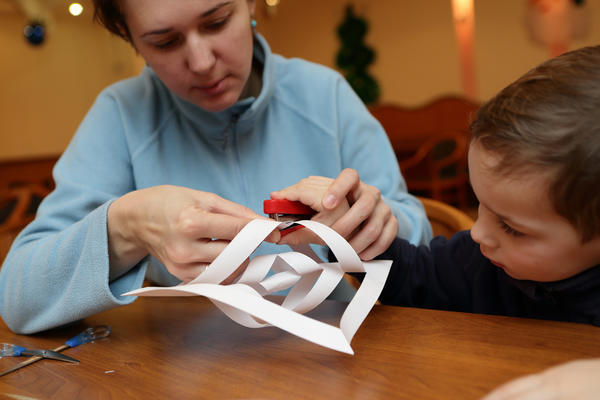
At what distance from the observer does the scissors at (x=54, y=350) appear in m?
0.72

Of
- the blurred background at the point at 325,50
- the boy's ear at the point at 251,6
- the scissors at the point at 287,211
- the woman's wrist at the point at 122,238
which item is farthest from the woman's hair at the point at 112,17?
the blurred background at the point at 325,50

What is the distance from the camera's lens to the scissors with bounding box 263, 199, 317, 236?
78cm

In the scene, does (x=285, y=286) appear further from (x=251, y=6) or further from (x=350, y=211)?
(x=251, y=6)

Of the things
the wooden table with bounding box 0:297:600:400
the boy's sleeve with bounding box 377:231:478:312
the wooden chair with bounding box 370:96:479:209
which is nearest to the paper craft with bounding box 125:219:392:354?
the wooden table with bounding box 0:297:600:400

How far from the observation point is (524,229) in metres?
0.66

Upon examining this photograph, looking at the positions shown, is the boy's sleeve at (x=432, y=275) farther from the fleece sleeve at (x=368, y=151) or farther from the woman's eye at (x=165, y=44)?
the woman's eye at (x=165, y=44)

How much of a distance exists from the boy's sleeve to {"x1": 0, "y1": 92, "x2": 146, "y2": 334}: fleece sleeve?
1.44ft

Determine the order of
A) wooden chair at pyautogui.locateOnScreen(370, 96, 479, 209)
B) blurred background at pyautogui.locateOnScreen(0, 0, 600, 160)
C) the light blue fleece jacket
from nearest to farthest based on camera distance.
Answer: the light blue fleece jacket → wooden chair at pyautogui.locateOnScreen(370, 96, 479, 209) → blurred background at pyautogui.locateOnScreen(0, 0, 600, 160)

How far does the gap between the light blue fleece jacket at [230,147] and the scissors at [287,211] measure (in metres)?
0.25

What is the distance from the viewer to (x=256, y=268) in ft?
2.39

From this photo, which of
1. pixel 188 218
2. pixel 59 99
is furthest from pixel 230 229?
pixel 59 99

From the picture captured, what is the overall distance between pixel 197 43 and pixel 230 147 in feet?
0.95

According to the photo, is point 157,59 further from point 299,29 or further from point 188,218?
point 299,29

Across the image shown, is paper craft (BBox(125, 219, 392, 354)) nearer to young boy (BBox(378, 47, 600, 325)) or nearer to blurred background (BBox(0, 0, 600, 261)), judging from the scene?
young boy (BBox(378, 47, 600, 325))
